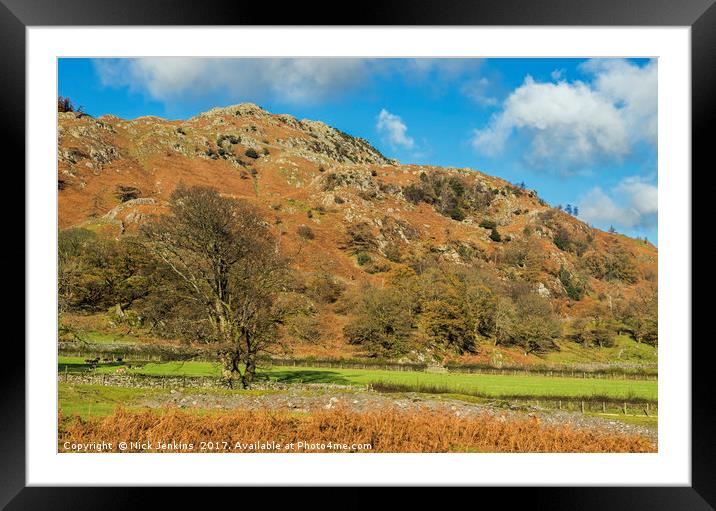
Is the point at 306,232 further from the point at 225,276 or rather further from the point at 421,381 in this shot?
the point at 225,276

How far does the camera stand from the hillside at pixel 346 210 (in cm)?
3256

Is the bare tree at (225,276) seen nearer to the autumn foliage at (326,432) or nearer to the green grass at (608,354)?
the autumn foliage at (326,432)

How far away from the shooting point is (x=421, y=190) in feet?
177

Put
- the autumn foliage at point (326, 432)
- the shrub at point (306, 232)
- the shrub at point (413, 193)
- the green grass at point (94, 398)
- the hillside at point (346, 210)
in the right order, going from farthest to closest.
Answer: the shrub at point (413, 193) < the shrub at point (306, 232) < the hillside at point (346, 210) < the green grass at point (94, 398) < the autumn foliage at point (326, 432)

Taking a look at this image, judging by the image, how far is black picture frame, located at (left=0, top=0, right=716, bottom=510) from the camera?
475cm

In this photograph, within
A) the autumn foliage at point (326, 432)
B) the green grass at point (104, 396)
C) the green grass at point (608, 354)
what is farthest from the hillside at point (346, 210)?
the autumn foliage at point (326, 432)

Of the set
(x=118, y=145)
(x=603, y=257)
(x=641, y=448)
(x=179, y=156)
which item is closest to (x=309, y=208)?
(x=179, y=156)

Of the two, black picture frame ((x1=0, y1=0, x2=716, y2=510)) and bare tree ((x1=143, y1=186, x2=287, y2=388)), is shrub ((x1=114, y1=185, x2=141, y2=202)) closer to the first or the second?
bare tree ((x1=143, y1=186, x2=287, y2=388))
